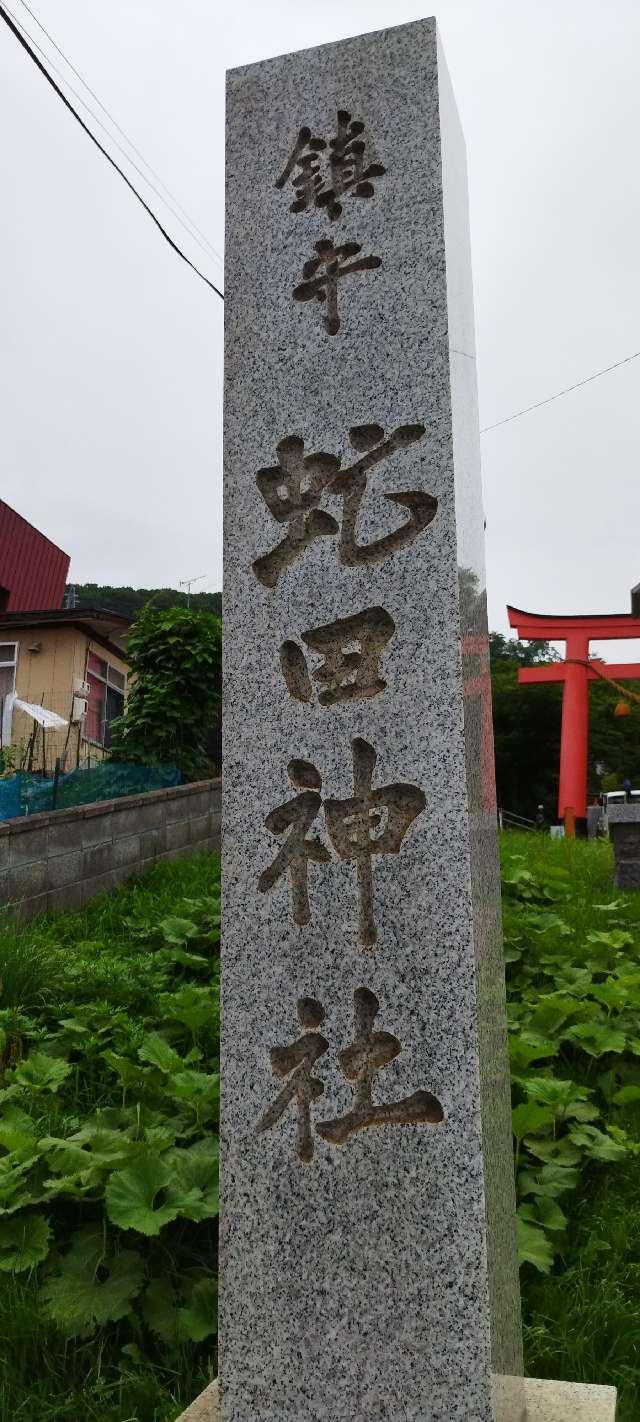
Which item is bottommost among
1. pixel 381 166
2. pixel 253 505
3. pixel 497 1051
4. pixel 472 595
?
pixel 497 1051

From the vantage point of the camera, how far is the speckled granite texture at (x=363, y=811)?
197cm

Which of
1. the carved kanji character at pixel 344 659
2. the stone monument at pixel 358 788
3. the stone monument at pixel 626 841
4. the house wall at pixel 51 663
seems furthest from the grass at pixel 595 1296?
the house wall at pixel 51 663

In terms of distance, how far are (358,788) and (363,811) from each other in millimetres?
50

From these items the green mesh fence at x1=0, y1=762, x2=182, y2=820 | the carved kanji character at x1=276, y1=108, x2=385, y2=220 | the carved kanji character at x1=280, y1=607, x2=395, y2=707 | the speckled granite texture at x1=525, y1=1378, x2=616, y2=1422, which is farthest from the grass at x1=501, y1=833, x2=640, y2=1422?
the green mesh fence at x1=0, y1=762, x2=182, y2=820

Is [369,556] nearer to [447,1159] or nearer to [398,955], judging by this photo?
[398,955]

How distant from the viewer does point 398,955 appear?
81.3 inches

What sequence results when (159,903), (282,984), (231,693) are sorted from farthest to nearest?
1. (159,903)
2. (231,693)
3. (282,984)

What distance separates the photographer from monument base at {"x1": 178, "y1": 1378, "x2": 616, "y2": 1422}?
2070 mm

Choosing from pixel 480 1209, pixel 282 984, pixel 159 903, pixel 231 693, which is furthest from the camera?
pixel 159 903

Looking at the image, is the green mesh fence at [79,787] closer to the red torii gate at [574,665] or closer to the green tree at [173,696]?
the green tree at [173,696]

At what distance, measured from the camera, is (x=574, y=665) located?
15016 millimetres

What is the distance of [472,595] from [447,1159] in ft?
3.92

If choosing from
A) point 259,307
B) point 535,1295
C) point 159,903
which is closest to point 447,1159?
point 535,1295

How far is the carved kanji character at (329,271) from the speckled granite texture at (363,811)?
1cm
